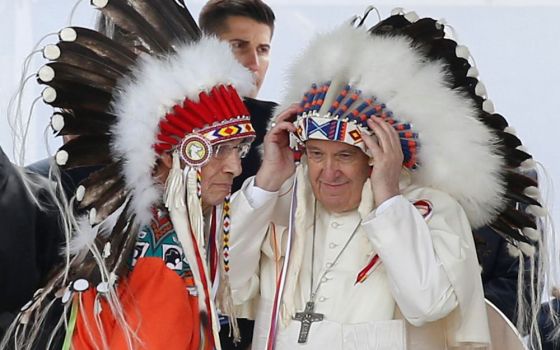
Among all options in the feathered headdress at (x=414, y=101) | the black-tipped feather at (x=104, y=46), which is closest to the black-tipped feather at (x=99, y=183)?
the black-tipped feather at (x=104, y=46)

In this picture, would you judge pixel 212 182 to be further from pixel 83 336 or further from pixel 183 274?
pixel 83 336

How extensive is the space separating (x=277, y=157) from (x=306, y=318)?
0.41 metres

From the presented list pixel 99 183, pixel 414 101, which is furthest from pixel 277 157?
pixel 99 183

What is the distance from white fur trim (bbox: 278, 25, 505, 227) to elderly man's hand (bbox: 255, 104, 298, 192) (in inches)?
3.1

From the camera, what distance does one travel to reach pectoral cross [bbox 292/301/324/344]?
3.01m

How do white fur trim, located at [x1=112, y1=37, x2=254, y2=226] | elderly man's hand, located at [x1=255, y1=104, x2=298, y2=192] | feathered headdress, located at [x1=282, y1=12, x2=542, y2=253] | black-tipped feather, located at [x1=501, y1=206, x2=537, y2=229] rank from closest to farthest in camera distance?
1. white fur trim, located at [x1=112, y1=37, x2=254, y2=226]
2. feathered headdress, located at [x1=282, y1=12, x2=542, y2=253]
3. elderly man's hand, located at [x1=255, y1=104, x2=298, y2=192]
4. black-tipped feather, located at [x1=501, y1=206, x2=537, y2=229]

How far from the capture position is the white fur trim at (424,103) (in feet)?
9.87

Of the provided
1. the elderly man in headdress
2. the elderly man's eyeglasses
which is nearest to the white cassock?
the elderly man in headdress

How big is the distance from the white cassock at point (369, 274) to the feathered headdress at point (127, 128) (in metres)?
0.23

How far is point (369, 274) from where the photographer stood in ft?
9.94

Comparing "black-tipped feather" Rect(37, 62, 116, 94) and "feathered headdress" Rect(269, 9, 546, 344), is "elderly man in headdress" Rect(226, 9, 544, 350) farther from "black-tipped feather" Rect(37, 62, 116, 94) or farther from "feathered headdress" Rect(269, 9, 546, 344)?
"black-tipped feather" Rect(37, 62, 116, 94)

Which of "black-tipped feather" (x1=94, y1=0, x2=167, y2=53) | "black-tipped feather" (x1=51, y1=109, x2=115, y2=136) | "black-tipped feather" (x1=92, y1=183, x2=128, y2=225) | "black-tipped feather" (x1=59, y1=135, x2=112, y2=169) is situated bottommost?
"black-tipped feather" (x1=92, y1=183, x2=128, y2=225)

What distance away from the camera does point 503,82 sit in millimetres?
4328

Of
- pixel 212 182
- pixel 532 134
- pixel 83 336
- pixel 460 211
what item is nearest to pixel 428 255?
pixel 460 211
